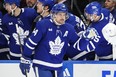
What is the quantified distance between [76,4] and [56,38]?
83.3 inches

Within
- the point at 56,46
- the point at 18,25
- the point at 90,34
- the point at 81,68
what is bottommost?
the point at 81,68

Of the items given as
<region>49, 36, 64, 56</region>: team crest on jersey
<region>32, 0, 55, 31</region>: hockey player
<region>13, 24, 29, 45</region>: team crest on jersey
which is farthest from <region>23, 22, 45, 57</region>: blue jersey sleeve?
<region>13, 24, 29, 45</region>: team crest on jersey

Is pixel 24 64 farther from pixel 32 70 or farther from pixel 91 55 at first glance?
pixel 91 55

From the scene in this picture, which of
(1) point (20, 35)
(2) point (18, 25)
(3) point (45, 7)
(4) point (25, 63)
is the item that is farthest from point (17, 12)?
(4) point (25, 63)

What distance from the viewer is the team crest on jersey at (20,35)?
571cm

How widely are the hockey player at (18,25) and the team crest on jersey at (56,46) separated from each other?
37.9 inches

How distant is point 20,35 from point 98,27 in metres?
1.05

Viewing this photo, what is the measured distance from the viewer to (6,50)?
6.06m

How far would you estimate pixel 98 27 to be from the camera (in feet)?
17.6

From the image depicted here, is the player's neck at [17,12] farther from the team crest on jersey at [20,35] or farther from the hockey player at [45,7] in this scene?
the hockey player at [45,7]

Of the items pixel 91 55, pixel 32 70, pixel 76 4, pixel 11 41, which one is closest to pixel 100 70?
pixel 91 55

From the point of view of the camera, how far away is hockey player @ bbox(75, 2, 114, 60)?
5289mm

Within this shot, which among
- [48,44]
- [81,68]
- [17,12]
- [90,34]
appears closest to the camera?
[48,44]

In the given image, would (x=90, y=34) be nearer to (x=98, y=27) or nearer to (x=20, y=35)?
(x=98, y=27)
